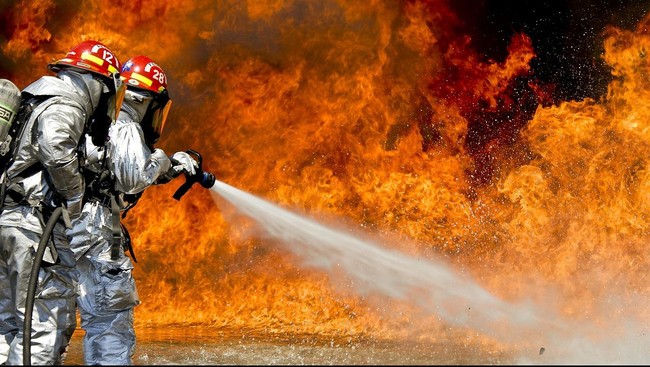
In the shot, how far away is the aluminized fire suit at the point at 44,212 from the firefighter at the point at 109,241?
1.06 ft

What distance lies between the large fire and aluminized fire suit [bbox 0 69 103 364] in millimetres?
3423

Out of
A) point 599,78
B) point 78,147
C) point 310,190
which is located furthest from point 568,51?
point 78,147

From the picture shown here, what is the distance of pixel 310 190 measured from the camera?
8.55m

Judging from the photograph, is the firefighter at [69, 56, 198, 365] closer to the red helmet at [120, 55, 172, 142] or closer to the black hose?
the red helmet at [120, 55, 172, 142]

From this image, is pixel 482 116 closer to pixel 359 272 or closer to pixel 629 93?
pixel 629 93

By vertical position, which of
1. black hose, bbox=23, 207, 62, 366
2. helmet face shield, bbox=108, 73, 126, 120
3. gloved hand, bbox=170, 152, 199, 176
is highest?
helmet face shield, bbox=108, 73, 126, 120

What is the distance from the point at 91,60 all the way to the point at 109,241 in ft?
4.36

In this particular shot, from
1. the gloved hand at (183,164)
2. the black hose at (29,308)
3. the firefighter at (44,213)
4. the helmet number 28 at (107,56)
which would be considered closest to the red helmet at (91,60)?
the helmet number 28 at (107,56)

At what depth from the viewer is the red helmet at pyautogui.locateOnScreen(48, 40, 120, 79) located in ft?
16.3

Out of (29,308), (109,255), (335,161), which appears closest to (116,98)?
(109,255)

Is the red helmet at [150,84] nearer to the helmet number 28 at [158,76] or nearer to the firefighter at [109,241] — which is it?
the helmet number 28 at [158,76]

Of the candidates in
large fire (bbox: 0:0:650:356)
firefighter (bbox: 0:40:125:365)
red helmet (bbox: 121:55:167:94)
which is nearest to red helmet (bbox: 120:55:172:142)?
red helmet (bbox: 121:55:167:94)

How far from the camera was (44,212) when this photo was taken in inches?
181

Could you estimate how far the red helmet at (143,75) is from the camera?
5531 millimetres
